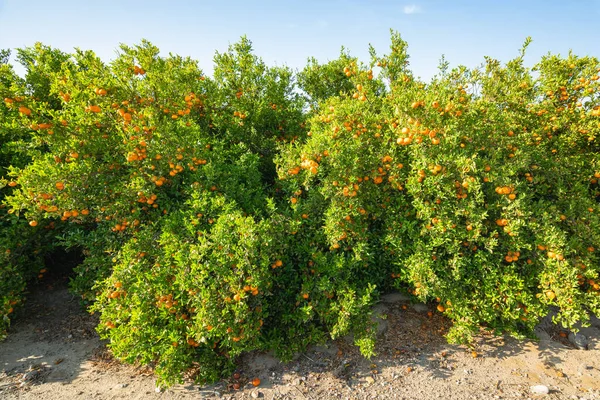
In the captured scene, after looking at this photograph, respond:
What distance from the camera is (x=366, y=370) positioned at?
4312 mm

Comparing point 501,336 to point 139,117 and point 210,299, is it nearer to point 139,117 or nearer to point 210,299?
point 210,299

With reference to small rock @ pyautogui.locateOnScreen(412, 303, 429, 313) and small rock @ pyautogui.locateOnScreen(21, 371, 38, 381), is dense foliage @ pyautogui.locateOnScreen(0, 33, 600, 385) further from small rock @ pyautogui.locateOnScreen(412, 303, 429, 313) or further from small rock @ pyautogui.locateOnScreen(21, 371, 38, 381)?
small rock @ pyautogui.locateOnScreen(21, 371, 38, 381)

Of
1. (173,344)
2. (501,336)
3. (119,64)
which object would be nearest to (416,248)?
→ (501,336)

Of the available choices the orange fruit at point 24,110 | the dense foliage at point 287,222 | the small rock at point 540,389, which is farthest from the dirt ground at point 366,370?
the orange fruit at point 24,110

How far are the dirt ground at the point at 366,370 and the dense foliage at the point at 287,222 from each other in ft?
1.01

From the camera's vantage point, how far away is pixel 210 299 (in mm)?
3627

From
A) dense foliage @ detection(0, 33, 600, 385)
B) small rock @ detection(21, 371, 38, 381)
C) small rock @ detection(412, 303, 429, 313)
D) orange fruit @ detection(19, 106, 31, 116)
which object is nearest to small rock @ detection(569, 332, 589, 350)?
dense foliage @ detection(0, 33, 600, 385)

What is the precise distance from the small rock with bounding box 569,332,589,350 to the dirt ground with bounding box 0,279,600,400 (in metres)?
0.06

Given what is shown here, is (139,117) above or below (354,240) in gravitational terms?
above

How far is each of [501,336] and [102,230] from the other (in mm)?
6249

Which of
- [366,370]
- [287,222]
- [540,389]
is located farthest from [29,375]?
[540,389]

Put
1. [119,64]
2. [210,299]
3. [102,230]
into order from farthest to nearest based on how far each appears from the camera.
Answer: [119,64] < [102,230] < [210,299]

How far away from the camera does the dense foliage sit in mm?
3918

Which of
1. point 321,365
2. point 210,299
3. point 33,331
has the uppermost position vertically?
point 210,299
